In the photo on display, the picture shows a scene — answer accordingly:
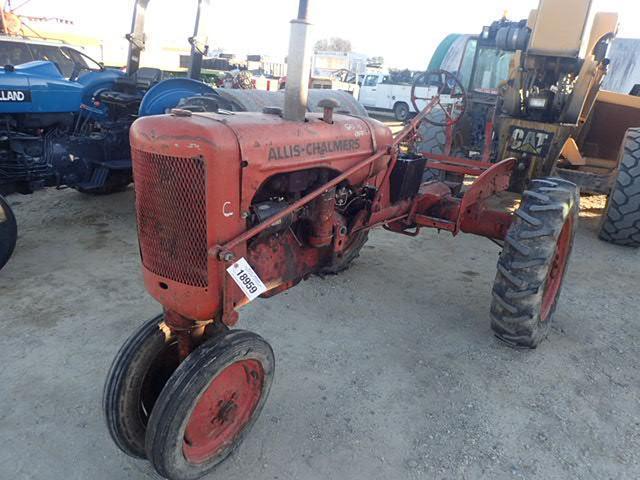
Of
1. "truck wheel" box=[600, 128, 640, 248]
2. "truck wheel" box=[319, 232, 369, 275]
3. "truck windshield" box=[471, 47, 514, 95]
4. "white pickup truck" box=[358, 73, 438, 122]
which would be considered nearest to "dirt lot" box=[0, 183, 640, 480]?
"truck wheel" box=[319, 232, 369, 275]

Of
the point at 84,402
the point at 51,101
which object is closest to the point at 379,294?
the point at 84,402

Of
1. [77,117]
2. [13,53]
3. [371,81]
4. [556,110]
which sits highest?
[371,81]

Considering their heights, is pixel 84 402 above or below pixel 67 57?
below

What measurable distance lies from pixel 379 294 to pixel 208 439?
6.94ft

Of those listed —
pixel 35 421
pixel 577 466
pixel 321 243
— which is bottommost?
pixel 35 421

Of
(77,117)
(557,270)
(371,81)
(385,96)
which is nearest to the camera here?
(557,270)

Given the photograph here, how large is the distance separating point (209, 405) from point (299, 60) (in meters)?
1.54

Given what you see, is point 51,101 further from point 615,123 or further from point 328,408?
point 615,123

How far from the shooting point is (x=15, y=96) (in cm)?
504

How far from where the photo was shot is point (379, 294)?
4.04 meters

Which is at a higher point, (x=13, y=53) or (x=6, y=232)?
(x=13, y=53)

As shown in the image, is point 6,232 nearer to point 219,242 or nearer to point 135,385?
point 135,385

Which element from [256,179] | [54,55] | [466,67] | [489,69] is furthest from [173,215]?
[466,67]

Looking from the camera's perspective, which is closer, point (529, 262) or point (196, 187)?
point (196, 187)
